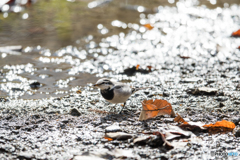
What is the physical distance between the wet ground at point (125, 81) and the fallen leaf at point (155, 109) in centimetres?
8

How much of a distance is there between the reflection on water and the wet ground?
29mm

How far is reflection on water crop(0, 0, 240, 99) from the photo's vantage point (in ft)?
15.6

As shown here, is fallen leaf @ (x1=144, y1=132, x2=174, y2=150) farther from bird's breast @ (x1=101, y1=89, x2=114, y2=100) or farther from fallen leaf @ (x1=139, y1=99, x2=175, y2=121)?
bird's breast @ (x1=101, y1=89, x2=114, y2=100)

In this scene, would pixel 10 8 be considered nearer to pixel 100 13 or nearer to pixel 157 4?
pixel 100 13

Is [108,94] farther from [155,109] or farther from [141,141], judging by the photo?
[141,141]

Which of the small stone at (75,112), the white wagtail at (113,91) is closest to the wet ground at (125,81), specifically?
the small stone at (75,112)

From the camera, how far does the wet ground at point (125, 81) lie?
2.80 m

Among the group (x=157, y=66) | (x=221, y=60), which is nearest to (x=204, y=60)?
(x=221, y=60)

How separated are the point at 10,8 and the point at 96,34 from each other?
3529 millimetres

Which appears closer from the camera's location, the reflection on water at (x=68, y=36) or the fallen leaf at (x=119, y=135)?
the fallen leaf at (x=119, y=135)

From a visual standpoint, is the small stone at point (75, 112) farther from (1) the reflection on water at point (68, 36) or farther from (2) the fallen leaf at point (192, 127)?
(2) the fallen leaf at point (192, 127)

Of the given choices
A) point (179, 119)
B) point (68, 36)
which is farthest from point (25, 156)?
point (68, 36)

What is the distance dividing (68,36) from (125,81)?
2.67 meters

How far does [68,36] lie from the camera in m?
6.93
